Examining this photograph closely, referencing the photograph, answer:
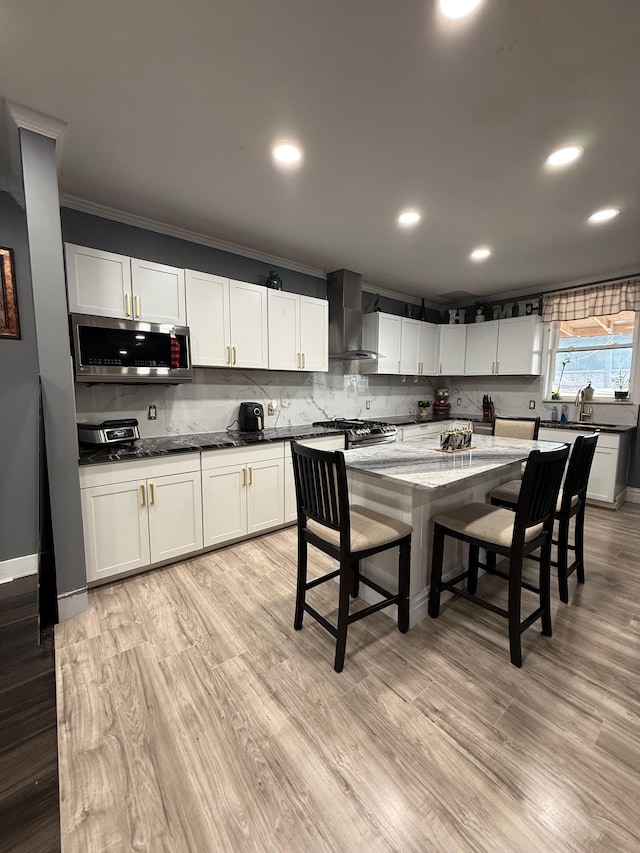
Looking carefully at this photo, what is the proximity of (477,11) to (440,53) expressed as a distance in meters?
0.19

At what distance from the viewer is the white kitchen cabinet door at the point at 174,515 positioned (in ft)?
8.38

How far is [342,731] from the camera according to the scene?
4.71 feet

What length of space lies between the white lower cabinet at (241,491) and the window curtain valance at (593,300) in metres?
3.94

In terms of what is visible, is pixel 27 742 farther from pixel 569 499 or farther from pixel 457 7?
pixel 457 7

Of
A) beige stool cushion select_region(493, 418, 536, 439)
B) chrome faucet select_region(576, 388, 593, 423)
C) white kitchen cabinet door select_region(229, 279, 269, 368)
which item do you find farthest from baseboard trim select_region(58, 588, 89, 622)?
chrome faucet select_region(576, 388, 593, 423)

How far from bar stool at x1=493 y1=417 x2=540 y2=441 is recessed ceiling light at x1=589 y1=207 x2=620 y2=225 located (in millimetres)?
1645

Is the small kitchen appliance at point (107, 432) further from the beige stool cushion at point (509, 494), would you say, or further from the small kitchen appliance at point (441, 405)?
the small kitchen appliance at point (441, 405)

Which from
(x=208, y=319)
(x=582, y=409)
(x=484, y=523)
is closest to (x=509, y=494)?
(x=484, y=523)

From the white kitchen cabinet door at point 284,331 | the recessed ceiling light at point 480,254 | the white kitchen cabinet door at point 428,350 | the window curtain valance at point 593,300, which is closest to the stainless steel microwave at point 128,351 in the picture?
the white kitchen cabinet door at point 284,331

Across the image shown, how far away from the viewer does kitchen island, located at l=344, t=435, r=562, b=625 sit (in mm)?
1868

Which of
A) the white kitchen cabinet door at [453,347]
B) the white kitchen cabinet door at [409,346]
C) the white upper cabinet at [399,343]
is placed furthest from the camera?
the white kitchen cabinet door at [453,347]

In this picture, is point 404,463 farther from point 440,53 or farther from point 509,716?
point 440,53

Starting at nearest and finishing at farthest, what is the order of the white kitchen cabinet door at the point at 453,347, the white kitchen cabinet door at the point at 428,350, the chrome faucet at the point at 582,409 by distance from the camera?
the chrome faucet at the point at 582,409, the white kitchen cabinet door at the point at 428,350, the white kitchen cabinet door at the point at 453,347

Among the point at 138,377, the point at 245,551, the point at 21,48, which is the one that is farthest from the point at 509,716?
the point at 21,48
